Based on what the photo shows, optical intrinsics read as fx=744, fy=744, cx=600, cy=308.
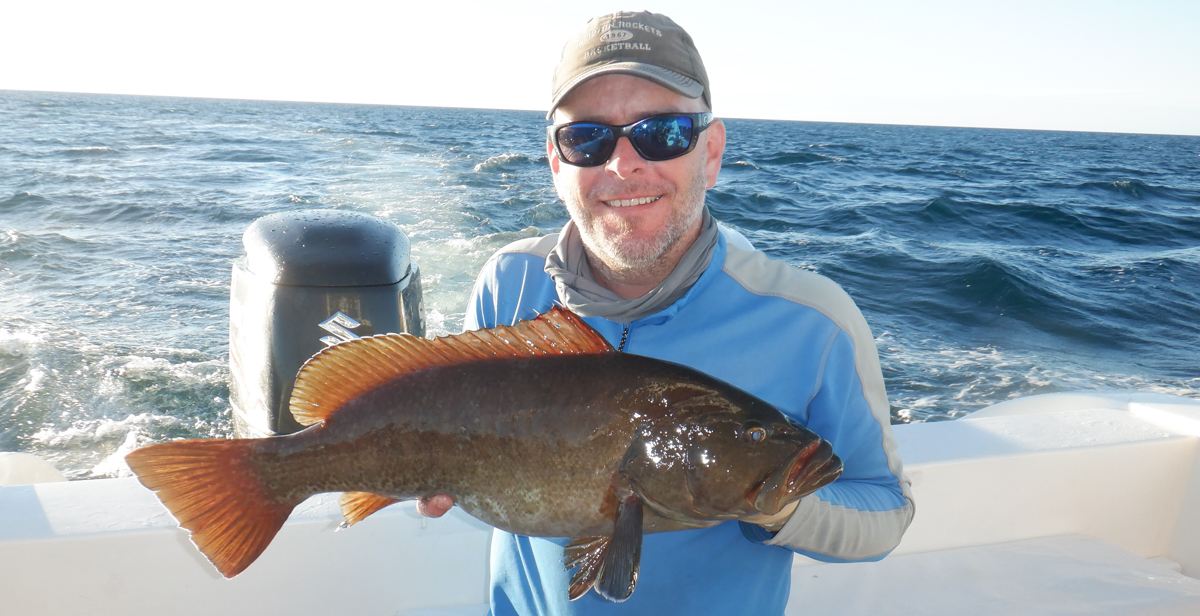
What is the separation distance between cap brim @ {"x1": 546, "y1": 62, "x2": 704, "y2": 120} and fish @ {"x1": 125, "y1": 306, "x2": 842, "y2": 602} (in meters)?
0.84

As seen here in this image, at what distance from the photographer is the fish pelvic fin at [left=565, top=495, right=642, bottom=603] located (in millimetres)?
1517

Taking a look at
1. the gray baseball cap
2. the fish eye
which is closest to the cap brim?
the gray baseball cap

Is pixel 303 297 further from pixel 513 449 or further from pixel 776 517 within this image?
pixel 776 517

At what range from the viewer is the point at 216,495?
5.52ft

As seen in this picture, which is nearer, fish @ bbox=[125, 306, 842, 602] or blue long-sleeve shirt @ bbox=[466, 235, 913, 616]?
fish @ bbox=[125, 306, 842, 602]

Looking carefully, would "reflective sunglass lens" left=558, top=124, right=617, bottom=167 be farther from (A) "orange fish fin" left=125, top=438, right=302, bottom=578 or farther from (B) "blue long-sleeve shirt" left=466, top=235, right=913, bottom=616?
(A) "orange fish fin" left=125, top=438, right=302, bottom=578

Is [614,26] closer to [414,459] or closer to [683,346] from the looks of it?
[683,346]

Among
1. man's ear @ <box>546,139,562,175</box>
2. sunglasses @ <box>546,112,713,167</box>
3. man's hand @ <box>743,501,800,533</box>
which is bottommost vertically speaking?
man's hand @ <box>743,501,800,533</box>

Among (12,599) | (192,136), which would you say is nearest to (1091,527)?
(12,599)

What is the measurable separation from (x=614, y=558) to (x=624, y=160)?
Result: 1.17 meters

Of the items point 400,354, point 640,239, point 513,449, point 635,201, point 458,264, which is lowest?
point 458,264

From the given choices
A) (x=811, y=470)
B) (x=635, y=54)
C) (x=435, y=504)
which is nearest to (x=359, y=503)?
(x=435, y=504)

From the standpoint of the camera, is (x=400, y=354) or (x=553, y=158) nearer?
(x=400, y=354)

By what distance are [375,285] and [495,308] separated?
1.01 metres
